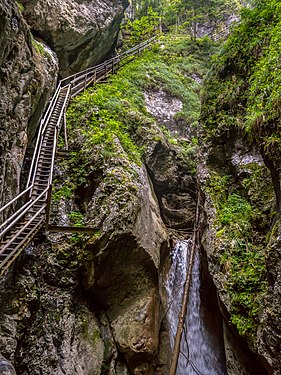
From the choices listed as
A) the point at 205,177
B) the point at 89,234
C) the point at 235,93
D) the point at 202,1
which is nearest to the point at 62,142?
the point at 89,234

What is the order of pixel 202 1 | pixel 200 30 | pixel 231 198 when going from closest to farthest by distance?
pixel 231 198 < pixel 202 1 < pixel 200 30

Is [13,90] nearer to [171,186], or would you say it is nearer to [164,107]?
[171,186]

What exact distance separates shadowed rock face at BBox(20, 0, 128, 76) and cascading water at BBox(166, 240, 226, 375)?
35.7 ft

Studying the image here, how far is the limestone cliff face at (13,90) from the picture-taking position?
22.2ft

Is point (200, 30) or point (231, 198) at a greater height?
point (200, 30)

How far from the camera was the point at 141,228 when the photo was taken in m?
9.15

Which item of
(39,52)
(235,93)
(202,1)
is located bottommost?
(235,93)

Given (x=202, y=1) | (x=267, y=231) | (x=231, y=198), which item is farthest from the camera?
(x=202, y=1)

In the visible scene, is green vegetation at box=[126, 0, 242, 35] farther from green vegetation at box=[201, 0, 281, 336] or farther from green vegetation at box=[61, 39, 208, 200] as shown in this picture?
green vegetation at box=[201, 0, 281, 336]

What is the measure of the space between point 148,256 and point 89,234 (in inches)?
72.4

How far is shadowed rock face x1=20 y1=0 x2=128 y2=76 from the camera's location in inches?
516

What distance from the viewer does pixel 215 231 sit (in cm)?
775

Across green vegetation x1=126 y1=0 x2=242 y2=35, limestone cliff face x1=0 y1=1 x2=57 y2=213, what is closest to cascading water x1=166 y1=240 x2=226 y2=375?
limestone cliff face x1=0 y1=1 x2=57 y2=213

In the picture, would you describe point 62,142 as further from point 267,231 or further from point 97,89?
point 267,231
